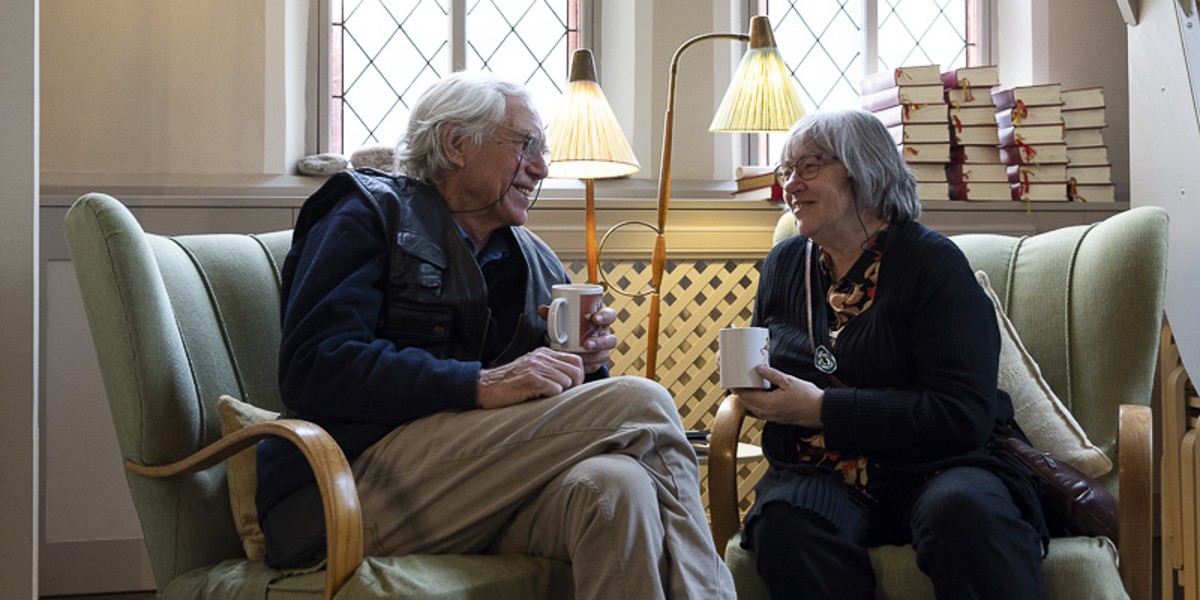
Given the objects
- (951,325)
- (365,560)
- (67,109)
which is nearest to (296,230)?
(365,560)

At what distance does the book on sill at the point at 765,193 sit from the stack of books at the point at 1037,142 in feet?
2.15

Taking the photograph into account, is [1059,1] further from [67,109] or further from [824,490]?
[67,109]

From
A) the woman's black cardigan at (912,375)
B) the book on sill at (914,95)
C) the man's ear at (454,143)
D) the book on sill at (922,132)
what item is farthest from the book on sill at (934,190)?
the man's ear at (454,143)

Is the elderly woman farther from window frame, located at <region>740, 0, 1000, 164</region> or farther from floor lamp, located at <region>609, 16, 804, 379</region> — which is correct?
window frame, located at <region>740, 0, 1000, 164</region>

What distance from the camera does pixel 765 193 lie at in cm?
334

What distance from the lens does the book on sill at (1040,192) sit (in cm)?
341

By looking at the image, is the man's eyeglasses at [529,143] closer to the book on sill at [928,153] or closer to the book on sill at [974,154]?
the book on sill at [928,153]

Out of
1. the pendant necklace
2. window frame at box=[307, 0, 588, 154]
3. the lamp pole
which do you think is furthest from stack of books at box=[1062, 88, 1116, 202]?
window frame at box=[307, 0, 588, 154]

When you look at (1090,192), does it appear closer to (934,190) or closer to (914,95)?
(934,190)

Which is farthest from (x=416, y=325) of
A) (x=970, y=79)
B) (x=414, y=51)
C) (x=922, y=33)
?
(x=922, y=33)

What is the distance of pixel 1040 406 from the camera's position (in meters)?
2.22

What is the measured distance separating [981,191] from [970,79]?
308 millimetres

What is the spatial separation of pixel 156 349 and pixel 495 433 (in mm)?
565

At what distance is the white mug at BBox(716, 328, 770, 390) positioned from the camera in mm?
1992
